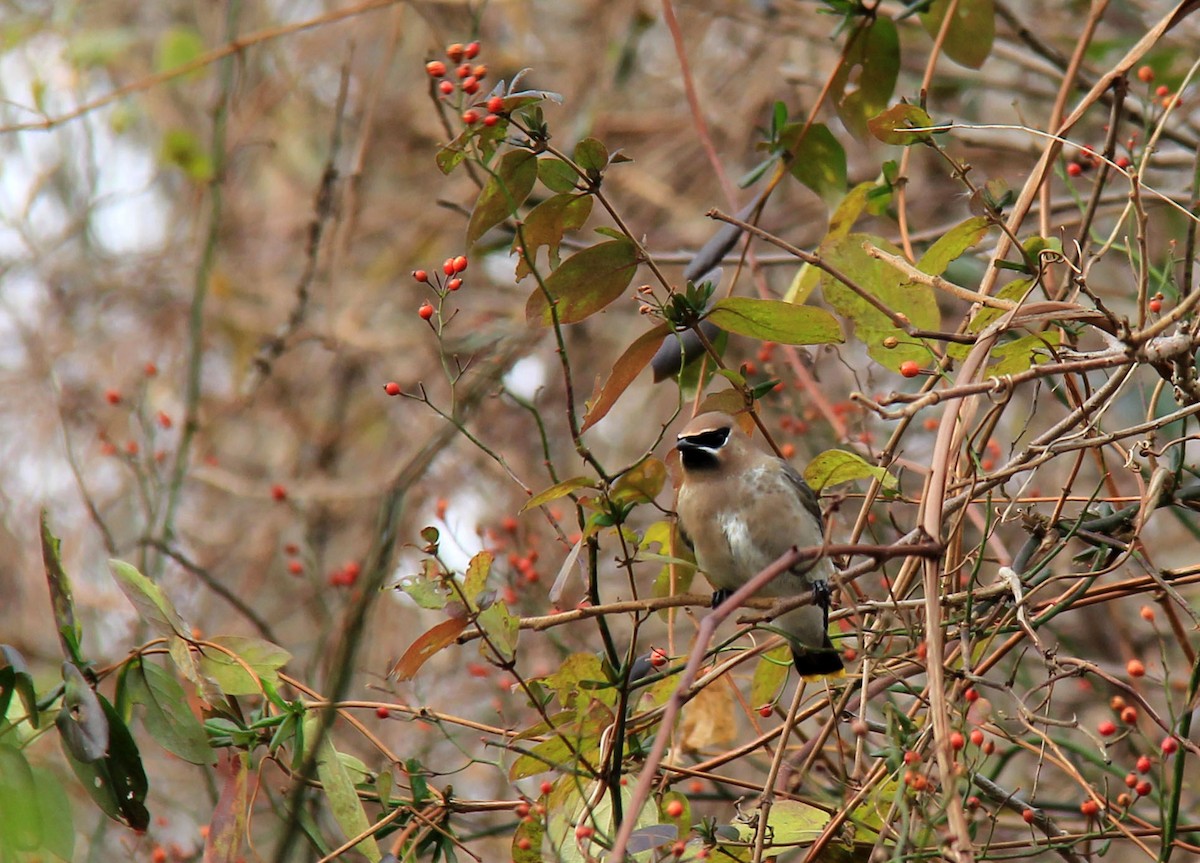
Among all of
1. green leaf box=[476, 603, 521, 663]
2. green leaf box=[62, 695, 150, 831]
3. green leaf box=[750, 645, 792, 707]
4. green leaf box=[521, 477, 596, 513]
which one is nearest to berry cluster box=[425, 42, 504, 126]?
green leaf box=[521, 477, 596, 513]

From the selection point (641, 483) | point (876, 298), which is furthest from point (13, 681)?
point (876, 298)

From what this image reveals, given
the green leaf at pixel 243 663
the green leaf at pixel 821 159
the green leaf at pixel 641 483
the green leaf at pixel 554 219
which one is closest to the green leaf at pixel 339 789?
the green leaf at pixel 243 663

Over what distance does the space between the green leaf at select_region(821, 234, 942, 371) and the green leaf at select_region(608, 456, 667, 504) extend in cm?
59

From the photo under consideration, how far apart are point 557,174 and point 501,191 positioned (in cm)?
14

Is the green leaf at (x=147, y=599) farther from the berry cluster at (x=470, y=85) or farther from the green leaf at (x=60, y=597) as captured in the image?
the berry cluster at (x=470, y=85)

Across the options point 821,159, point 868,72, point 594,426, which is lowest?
point 821,159

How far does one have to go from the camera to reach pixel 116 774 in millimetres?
2590

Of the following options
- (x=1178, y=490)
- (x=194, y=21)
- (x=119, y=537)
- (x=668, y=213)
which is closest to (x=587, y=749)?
(x=1178, y=490)

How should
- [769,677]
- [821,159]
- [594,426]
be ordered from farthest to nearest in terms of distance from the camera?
[594,426] < [821,159] < [769,677]

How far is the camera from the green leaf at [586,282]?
9.25 feet

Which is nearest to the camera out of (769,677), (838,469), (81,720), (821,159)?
(81,720)

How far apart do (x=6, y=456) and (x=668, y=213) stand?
4.11 metres

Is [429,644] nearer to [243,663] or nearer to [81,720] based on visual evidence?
[243,663]

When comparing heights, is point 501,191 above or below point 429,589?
above
